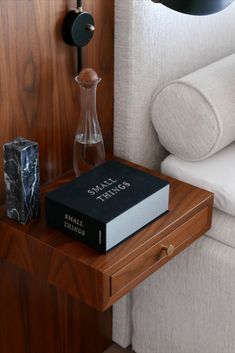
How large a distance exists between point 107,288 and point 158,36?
1.80 feet

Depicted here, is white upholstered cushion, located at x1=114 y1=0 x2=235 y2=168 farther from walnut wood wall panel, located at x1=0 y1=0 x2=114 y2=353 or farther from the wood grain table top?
the wood grain table top

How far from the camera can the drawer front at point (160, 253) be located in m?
1.10

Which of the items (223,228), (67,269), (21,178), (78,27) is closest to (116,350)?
(223,228)

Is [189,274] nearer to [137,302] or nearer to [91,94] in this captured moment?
[137,302]

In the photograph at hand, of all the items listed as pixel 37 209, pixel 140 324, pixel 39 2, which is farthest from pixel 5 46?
pixel 140 324

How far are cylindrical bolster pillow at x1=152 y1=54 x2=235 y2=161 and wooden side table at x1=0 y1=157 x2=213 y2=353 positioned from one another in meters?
0.09

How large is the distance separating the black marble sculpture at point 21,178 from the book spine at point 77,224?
1.3 inches

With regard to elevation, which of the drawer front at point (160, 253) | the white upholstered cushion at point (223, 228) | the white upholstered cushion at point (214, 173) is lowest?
the white upholstered cushion at point (223, 228)

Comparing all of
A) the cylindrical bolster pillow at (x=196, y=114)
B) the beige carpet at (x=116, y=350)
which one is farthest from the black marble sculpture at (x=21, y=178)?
the beige carpet at (x=116, y=350)

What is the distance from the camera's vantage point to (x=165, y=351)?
5.13 ft

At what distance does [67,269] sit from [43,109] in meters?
0.32

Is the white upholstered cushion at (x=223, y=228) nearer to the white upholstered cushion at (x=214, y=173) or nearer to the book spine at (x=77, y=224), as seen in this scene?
the white upholstered cushion at (x=214, y=173)

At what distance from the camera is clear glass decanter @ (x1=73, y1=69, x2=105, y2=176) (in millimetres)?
1195

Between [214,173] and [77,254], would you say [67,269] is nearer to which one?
[77,254]
